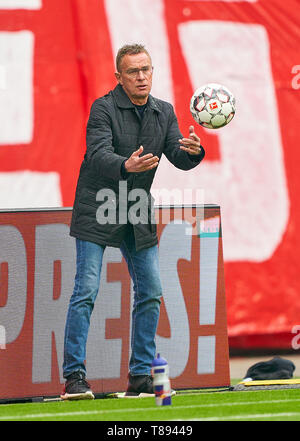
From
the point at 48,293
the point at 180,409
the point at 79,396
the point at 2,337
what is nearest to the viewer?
the point at 180,409

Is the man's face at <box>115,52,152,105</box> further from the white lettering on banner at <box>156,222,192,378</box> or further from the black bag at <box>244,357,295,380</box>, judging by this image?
the black bag at <box>244,357,295,380</box>

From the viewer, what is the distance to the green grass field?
4367 mm

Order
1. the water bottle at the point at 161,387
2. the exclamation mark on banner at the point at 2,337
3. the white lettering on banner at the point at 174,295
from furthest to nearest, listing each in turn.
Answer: the white lettering on banner at the point at 174,295 → the exclamation mark on banner at the point at 2,337 → the water bottle at the point at 161,387

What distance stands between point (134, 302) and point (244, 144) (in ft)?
10.5

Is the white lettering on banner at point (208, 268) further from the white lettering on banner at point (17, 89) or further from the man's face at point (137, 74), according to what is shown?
the white lettering on banner at point (17, 89)

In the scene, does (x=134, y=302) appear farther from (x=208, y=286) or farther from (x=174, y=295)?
(x=208, y=286)

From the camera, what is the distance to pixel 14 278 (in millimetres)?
5688

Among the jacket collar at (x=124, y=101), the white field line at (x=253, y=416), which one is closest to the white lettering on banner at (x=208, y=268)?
the jacket collar at (x=124, y=101)

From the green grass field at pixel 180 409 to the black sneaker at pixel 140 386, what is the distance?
0.16 metres

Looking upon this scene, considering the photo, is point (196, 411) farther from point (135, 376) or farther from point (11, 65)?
point (11, 65)

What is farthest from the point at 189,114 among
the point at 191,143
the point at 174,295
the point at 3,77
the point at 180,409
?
the point at 180,409

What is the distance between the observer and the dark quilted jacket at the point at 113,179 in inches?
214
